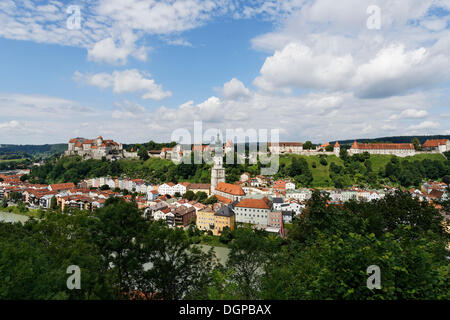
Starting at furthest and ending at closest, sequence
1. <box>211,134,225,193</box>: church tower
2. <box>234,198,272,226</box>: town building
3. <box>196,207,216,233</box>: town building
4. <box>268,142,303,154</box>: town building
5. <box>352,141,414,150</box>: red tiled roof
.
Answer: <box>268,142,303,154</box>: town building, <box>352,141,414,150</box>: red tiled roof, <box>211,134,225,193</box>: church tower, <box>234,198,272,226</box>: town building, <box>196,207,216,233</box>: town building

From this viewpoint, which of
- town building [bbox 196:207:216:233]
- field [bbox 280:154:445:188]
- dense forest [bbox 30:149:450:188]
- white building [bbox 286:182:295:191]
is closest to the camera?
town building [bbox 196:207:216:233]

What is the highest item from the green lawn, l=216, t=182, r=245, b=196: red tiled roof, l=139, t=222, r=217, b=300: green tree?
l=139, t=222, r=217, b=300: green tree

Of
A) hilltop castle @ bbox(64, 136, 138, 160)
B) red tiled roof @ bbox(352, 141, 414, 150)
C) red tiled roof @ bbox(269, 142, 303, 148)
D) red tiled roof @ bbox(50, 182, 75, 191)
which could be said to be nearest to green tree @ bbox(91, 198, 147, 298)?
red tiled roof @ bbox(50, 182, 75, 191)

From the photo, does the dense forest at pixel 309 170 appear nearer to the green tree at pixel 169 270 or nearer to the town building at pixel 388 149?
the town building at pixel 388 149

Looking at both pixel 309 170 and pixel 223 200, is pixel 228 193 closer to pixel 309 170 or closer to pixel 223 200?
pixel 223 200

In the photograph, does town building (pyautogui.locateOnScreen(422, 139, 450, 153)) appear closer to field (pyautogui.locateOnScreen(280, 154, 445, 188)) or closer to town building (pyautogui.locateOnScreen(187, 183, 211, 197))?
field (pyautogui.locateOnScreen(280, 154, 445, 188))

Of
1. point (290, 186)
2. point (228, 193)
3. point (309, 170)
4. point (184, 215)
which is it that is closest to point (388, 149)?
point (309, 170)

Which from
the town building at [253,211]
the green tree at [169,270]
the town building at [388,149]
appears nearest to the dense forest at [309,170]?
the town building at [388,149]

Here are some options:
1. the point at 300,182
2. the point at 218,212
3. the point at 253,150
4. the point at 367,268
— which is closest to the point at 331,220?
the point at 367,268

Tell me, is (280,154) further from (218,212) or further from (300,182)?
(218,212)
